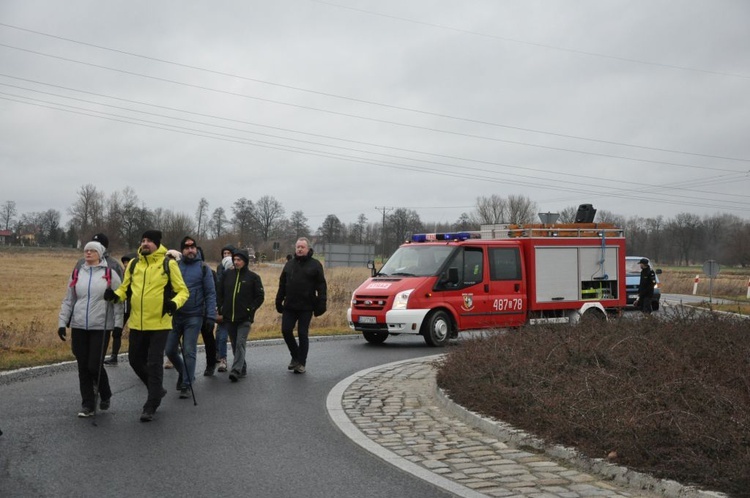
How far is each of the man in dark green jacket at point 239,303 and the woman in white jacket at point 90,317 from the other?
2.90m

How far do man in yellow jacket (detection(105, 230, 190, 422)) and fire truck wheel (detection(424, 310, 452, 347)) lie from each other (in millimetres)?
7951

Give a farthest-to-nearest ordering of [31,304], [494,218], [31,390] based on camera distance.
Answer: [494,218] → [31,304] → [31,390]

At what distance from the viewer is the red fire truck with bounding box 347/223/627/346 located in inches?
629

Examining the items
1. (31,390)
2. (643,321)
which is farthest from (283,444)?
(643,321)

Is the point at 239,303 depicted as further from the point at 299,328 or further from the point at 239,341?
the point at 299,328

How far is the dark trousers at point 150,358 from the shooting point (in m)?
8.34

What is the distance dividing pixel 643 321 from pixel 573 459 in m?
5.76

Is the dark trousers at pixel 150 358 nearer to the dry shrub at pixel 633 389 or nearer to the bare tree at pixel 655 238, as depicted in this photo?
the dry shrub at pixel 633 389

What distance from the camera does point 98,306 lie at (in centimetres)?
844

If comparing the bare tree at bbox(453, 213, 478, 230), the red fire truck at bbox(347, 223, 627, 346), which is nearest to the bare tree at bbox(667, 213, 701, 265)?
the bare tree at bbox(453, 213, 478, 230)

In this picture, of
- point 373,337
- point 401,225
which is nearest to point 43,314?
point 373,337

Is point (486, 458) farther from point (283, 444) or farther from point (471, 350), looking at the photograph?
point (471, 350)

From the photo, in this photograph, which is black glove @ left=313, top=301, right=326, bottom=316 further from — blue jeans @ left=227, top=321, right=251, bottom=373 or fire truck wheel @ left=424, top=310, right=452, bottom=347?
fire truck wheel @ left=424, top=310, right=452, bottom=347

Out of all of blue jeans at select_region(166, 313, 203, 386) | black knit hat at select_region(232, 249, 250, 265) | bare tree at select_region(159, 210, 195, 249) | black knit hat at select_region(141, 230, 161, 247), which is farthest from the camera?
bare tree at select_region(159, 210, 195, 249)
